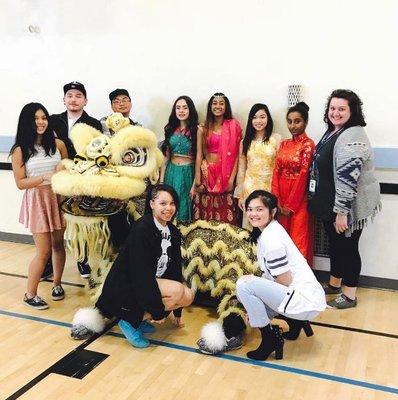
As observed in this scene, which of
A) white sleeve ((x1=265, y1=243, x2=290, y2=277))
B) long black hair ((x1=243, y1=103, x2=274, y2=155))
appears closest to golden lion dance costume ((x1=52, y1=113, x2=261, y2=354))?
white sleeve ((x1=265, y1=243, x2=290, y2=277))

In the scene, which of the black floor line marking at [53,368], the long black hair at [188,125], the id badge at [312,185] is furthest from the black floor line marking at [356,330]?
the long black hair at [188,125]

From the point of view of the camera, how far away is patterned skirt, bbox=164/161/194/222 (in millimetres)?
3527

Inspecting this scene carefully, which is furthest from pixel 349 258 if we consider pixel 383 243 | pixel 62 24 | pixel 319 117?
pixel 62 24

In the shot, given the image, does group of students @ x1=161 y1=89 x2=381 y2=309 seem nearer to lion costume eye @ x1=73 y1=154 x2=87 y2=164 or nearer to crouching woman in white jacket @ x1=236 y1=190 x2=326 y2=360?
crouching woman in white jacket @ x1=236 y1=190 x2=326 y2=360

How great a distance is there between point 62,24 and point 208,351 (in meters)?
2.89

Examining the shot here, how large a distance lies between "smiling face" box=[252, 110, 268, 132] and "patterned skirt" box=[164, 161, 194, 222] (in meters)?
0.56

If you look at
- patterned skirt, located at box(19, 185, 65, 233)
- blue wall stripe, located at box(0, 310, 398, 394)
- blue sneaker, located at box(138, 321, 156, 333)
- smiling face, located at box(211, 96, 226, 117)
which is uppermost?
smiling face, located at box(211, 96, 226, 117)

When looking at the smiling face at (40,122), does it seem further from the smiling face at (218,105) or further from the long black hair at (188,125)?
the smiling face at (218,105)

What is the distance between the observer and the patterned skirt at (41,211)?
2.98 meters

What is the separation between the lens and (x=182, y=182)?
353cm

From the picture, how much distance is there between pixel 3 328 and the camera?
9.11 ft

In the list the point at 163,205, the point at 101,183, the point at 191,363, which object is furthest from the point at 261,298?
the point at 101,183

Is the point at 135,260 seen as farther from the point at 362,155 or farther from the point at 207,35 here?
the point at 207,35

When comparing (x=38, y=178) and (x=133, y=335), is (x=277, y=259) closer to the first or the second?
(x=133, y=335)
